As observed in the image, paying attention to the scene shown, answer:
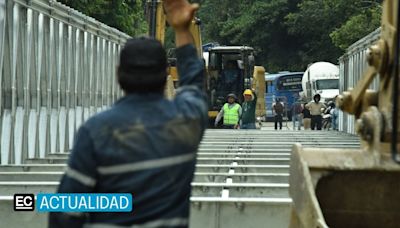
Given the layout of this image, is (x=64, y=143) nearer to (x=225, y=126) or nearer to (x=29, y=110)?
(x=29, y=110)

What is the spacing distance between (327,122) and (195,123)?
96.7 ft

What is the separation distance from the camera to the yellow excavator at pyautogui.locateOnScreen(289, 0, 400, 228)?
5.13m

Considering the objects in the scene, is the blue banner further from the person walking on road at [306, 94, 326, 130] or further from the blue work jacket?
the person walking on road at [306, 94, 326, 130]

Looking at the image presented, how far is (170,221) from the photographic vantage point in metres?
3.22

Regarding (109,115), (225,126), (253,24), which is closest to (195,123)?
(109,115)

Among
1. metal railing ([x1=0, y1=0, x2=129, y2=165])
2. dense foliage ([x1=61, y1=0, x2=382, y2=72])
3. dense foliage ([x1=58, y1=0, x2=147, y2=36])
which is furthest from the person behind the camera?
dense foliage ([x1=61, y1=0, x2=382, y2=72])

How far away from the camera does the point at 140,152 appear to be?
318 cm

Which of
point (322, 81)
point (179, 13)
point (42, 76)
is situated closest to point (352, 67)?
point (42, 76)

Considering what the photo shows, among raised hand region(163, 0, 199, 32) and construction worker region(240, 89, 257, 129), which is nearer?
raised hand region(163, 0, 199, 32)

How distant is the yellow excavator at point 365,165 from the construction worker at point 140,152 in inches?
65.0

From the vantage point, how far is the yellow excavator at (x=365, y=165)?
5129 millimetres

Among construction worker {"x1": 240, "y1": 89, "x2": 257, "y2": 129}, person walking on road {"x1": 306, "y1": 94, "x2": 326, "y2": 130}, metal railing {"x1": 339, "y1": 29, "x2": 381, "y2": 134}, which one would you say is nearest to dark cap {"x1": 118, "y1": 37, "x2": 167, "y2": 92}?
metal railing {"x1": 339, "y1": 29, "x2": 381, "y2": 134}

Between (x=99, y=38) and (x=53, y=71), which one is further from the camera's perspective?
(x=99, y=38)

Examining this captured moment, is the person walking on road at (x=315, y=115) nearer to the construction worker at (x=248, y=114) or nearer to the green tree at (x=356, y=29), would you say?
the construction worker at (x=248, y=114)
